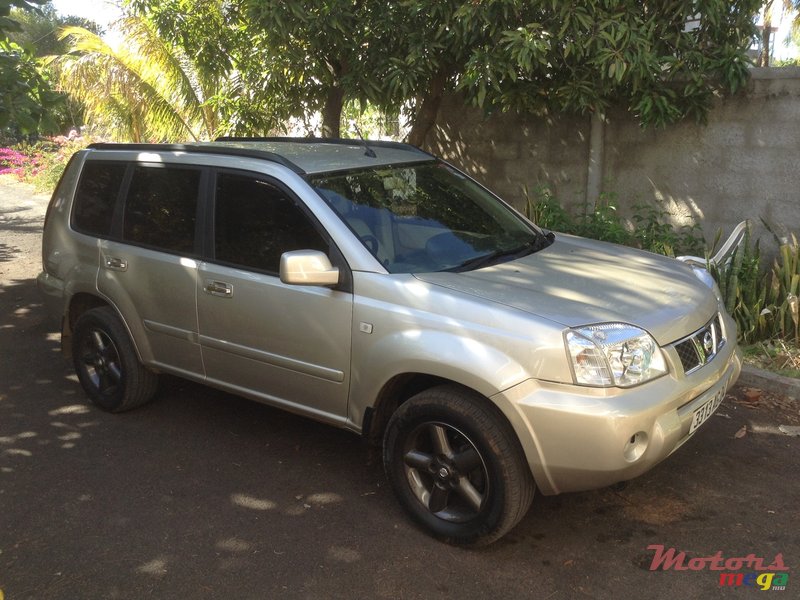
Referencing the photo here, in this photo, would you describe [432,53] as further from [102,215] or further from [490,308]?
[490,308]

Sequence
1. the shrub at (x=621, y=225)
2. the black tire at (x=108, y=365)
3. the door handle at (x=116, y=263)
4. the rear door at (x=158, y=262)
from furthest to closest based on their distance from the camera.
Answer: the shrub at (x=621, y=225) < the black tire at (x=108, y=365) < the door handle at (x=116, y=263) < the rear door at (x=158, y=262)

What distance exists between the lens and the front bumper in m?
3.36

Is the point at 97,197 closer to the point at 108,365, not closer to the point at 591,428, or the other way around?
the point at 108,365

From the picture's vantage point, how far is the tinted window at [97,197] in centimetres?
536

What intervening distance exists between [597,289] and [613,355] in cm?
54

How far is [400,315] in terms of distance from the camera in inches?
151

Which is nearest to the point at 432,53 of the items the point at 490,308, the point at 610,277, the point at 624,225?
the point at 624,225

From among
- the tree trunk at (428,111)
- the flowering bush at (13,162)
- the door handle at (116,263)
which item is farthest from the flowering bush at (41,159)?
the door handle at (116,263)

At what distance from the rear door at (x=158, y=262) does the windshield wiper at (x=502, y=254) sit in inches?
61.7

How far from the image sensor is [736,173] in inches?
277

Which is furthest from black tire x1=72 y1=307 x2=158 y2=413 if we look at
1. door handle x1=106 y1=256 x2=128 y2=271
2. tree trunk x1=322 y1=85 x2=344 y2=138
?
tree trunk x1=322 y1=85 x2=344 y2=138

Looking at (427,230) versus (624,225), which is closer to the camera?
(427,230)

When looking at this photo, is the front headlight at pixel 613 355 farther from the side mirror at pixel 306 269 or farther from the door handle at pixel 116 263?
the door handle at pixel 116 263

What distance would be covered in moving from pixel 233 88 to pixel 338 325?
652 cm
